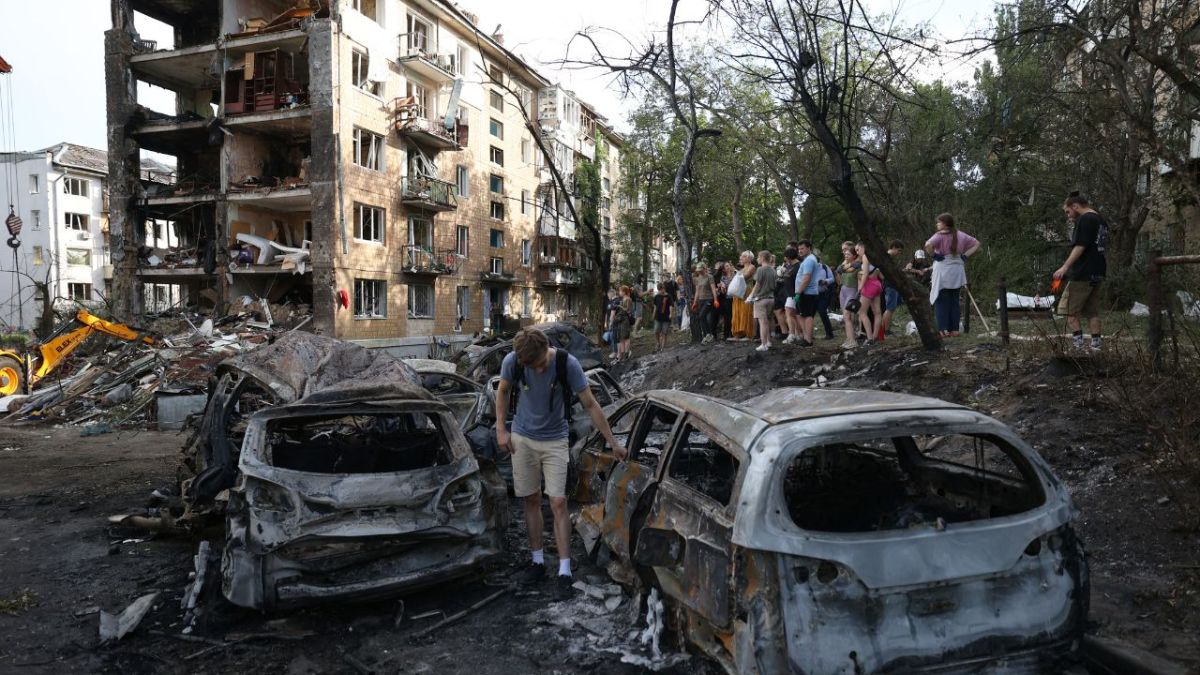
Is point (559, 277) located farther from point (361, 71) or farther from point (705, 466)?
point (705, 466)

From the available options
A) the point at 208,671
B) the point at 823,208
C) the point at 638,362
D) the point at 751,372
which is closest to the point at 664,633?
the point at 208,671

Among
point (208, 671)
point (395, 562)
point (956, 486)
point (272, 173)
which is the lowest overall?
point (208, 671)

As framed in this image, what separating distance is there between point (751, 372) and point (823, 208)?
26.1m

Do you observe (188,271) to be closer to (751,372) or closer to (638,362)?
(638,362)

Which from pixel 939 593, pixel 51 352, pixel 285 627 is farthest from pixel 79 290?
pixel 939 593

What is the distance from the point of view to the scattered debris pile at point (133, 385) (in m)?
14.2

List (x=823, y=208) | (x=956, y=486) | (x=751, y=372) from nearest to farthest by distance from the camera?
(x=956, y=486)
(x=751, y=372)
(x=823, y=208)

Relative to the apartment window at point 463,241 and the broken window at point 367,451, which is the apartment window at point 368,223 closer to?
the apartment window at point 463,241

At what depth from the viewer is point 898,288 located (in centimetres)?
961

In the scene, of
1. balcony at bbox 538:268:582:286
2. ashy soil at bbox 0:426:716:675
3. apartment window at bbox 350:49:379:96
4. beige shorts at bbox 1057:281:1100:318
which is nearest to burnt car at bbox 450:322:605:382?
ashy soil at bbox 0:426:716:675

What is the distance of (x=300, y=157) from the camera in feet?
88.7

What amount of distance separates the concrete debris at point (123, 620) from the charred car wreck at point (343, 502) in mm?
628

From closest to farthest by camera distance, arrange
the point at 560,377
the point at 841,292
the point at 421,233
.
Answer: the point at 560,377, the point at 841,292, the point at 421,233

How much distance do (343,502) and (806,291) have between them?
907 cm
